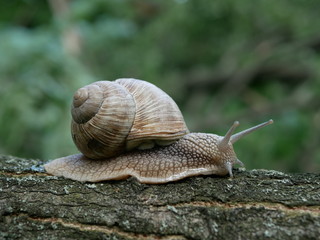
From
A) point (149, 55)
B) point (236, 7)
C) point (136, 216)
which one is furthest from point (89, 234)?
point (149, 55)

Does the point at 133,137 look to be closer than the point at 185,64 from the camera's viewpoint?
Yes

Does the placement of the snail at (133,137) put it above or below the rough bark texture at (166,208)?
above

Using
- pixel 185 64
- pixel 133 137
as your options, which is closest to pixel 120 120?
pixel 133 137

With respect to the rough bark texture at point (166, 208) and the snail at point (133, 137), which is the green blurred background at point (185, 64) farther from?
the rough bark texture at point (166, 208)

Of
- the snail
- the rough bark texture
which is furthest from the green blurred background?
the rough bark texture

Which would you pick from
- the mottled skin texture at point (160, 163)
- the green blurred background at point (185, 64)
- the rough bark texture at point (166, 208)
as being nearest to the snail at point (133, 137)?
the mottled skin texture at point (160, 163)

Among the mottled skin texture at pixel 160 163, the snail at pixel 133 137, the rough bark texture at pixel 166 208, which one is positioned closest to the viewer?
the rough bark texture at pixel 166 208

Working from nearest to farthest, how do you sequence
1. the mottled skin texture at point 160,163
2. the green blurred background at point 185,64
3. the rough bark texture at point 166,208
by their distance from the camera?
the rough bark texture at point 166,208, the mottled skin texture at point 160,163, the green blurred background at point 185,64

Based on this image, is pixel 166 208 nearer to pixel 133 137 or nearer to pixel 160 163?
pixel 160 163
